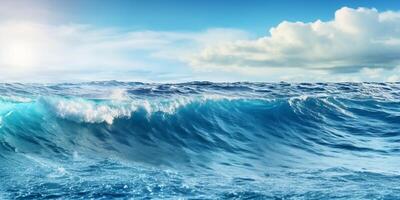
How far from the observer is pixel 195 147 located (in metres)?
16.2

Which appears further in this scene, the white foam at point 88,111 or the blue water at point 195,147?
the white foam at point 88,111

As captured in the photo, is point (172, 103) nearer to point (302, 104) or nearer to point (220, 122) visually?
point (220, 122)

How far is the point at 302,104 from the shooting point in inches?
1003

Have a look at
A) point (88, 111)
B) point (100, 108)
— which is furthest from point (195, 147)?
point (100, 108)

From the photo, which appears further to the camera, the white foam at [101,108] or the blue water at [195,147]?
the white foam at [101,108]

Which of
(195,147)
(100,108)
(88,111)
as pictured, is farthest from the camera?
(100,108)

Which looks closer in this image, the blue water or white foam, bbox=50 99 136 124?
the blue water

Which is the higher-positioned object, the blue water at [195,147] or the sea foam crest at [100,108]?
the sea foam crest at [100,108]

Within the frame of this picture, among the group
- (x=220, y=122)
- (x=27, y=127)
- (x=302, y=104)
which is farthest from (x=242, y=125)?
(x=27, y=127)

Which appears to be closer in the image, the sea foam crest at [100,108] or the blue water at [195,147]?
the blue water at [195,147]

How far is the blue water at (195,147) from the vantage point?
9.73 meters

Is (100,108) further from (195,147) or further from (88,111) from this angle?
(195,147)

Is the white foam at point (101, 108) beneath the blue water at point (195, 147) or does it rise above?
above

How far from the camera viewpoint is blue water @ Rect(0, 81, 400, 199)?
9727 millimetres
